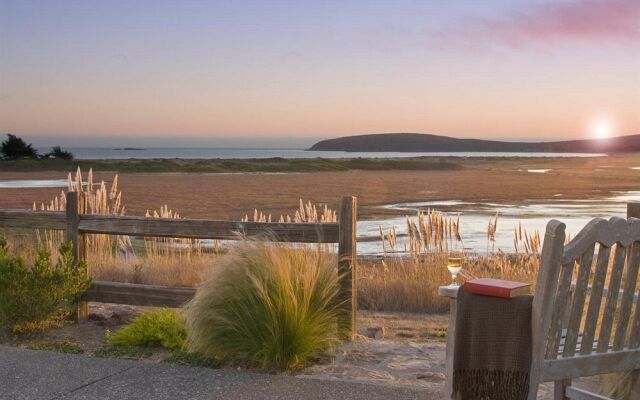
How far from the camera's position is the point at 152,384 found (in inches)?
245

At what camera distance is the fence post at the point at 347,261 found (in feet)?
24.8

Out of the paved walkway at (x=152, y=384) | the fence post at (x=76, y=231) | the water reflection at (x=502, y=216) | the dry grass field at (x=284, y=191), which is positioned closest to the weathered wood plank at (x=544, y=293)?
the paved walkway at (x=152, y=384)

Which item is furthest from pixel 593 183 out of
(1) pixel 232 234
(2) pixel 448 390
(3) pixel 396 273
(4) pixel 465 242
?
(2) pixel 448 390

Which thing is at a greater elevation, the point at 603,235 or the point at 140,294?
the point at 603,235

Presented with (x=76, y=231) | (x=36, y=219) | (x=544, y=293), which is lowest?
(x=76, y=231)

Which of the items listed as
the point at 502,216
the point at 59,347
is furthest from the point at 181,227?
the point at 502,216

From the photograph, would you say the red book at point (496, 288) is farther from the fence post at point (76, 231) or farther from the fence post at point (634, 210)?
the fence post at point (76, 231)

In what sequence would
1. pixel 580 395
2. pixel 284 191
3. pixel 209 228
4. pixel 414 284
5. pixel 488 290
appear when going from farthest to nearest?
1. pixel 284 191
2. pixel 414 284
3. pixel 209 228
4. pixel 580 395
5. pixel 488 290

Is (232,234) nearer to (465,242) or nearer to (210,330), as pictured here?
(210,330)

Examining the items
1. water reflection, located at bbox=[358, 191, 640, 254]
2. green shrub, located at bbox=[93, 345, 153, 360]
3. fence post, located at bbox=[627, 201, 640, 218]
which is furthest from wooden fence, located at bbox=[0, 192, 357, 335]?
water reflection, located at bbox=[358, 191, 640, 254]

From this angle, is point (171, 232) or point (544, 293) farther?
point (171, 232)

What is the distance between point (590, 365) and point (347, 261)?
313 cm

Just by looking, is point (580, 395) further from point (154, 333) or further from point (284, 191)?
point (284, 191)

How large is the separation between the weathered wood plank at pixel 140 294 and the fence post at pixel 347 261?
1.55 m
